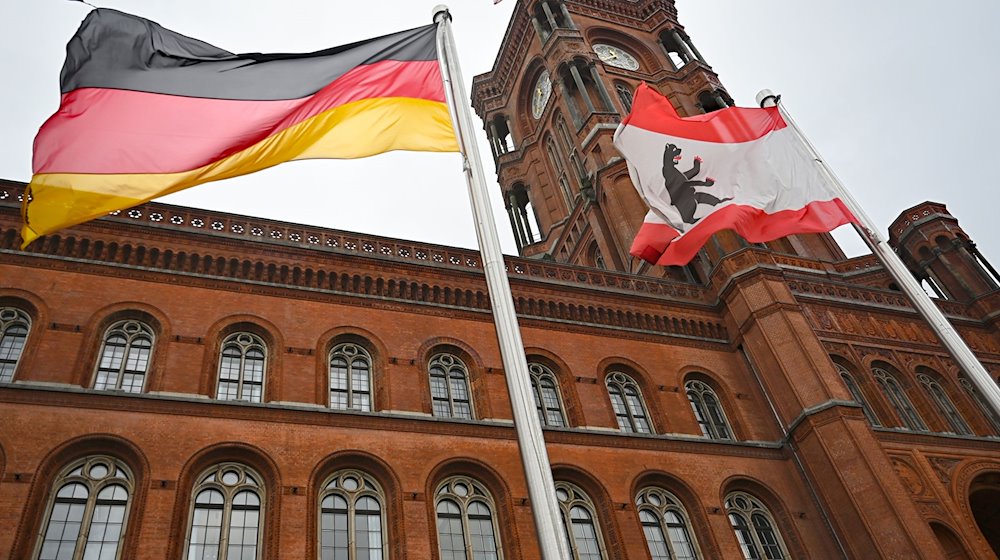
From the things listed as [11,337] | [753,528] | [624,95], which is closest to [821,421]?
[753,528]

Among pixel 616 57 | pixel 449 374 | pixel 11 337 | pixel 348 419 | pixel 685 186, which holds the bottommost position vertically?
pixel 348 419

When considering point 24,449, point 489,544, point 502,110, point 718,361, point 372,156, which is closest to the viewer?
point 372,156

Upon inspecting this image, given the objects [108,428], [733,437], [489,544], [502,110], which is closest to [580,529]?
[489,544]

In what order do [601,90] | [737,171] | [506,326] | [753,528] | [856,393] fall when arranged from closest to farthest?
1. [506,326]
2. [737,171]
3. [753,528]
4. [856,393]
5. [601,90]

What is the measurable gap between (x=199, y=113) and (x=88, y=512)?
7.28m

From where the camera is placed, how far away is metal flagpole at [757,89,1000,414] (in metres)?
12.1

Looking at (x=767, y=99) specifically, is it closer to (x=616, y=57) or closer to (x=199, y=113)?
(x=199, y=113)

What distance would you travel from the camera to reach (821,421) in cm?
1977

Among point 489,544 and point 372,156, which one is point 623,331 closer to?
point 489,544

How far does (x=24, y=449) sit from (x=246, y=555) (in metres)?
4.22

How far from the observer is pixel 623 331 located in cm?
2209

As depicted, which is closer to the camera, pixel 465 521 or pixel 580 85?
pixel 465 521

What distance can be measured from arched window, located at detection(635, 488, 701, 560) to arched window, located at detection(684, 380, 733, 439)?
106 inches

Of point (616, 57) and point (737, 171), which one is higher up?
point (616, 57)
